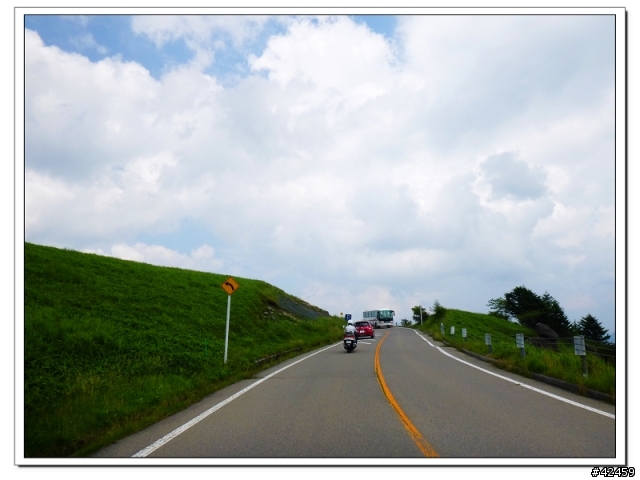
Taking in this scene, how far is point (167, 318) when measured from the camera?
2036 centimetres

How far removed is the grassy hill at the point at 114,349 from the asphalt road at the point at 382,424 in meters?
0.86

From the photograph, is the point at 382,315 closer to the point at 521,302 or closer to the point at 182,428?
the point at 521,302

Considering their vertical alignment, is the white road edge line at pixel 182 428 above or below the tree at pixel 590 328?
above

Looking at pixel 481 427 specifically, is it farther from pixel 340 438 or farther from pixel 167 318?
pixel 167 318

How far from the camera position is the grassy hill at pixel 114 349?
24.2 feet

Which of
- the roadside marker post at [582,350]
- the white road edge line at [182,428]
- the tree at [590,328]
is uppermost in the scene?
the roadside marker post at [582,350]

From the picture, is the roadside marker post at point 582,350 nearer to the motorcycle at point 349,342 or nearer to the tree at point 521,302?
the motorcycle at point 349,342

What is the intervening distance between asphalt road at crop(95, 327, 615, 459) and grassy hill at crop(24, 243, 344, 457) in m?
0.86

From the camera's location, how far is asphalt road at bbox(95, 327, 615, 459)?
5.84 m

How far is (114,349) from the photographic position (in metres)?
13.0

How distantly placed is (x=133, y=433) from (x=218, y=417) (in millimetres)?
1491

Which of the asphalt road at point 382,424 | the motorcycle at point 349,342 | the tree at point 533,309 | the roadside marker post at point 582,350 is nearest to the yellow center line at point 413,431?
the asphalt road at point 382,424

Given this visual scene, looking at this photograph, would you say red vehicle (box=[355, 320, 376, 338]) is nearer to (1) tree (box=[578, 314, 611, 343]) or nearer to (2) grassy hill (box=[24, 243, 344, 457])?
(2) grassy hill (box=[24, 243, 344, 457])

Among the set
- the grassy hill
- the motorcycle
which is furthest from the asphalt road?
the motorcycle
